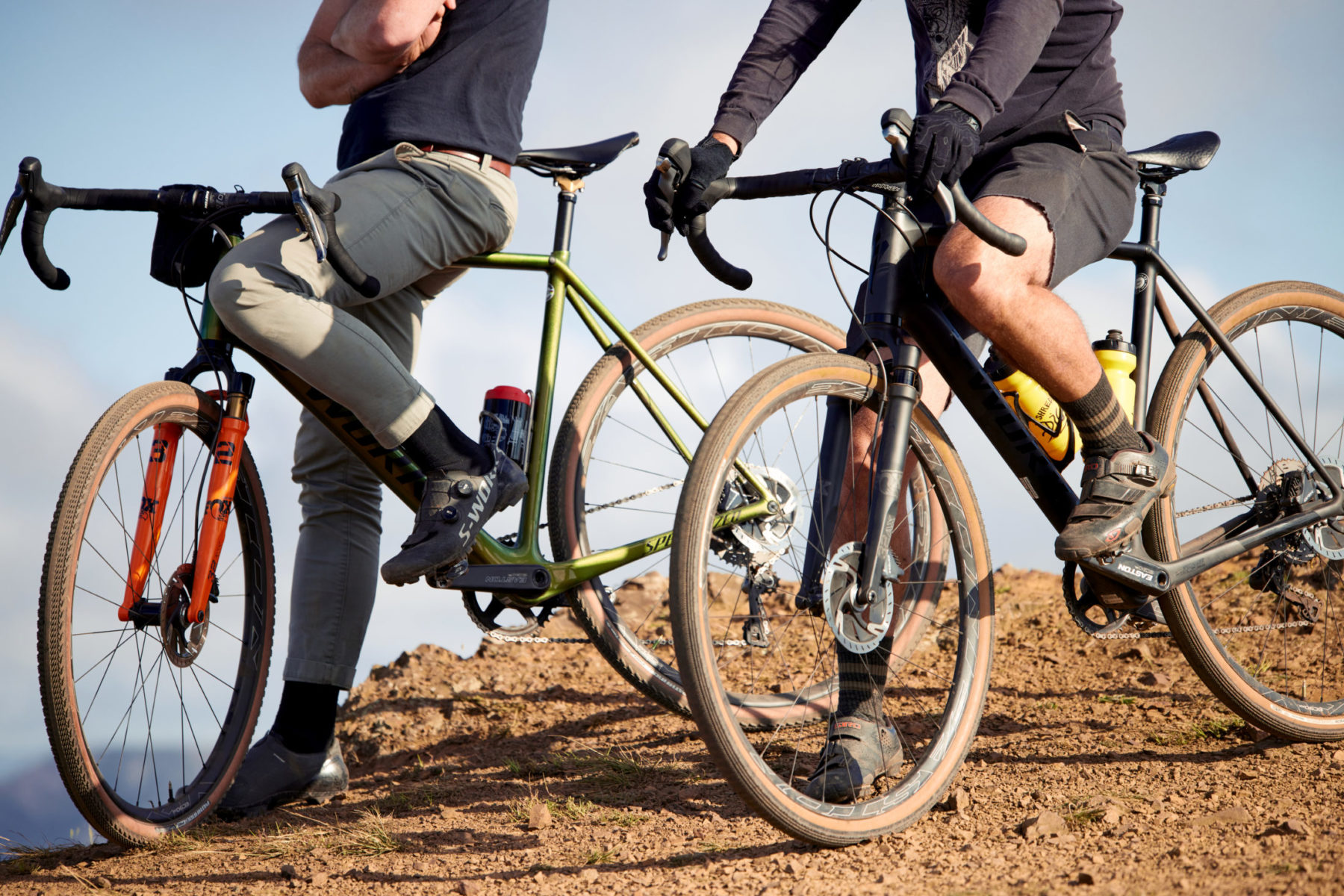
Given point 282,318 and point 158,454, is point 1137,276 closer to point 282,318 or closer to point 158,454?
point 282,318

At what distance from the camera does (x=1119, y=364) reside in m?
A: 3.15

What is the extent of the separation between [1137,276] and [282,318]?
243 cm

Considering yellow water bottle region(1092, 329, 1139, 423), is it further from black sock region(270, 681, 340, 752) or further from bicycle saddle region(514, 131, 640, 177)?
black sock region(270, 681, 340, 752)

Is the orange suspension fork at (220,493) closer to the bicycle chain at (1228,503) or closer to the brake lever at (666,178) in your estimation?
the brake lever at (666,178)

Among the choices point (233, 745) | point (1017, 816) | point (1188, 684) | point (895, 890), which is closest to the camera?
point (895, 890)

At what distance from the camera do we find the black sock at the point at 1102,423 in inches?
106

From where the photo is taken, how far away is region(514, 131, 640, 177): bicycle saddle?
327 cm

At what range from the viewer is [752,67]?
2834 millimetres

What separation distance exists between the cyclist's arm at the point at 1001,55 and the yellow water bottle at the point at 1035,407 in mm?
754

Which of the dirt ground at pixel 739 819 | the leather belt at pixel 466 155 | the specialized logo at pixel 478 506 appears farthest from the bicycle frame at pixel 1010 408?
the leather belt at pixel 466 155

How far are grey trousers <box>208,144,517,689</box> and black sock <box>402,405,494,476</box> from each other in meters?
0.04

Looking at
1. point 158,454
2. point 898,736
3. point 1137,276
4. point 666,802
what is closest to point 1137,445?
point 1137,276

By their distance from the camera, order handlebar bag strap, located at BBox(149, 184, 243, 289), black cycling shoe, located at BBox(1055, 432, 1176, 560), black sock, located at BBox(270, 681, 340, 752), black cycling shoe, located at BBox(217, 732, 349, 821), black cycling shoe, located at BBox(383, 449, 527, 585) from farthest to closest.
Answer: black sock, located at BBox(270, 681, 340, 752) < black cycling shoe, located at BBox(217, 732, 349, 821) < handlebar bag strap, located at BBox(149, 184, 243, 289) < black cycling shoe, located at BBox(383, 449, 527, 585) < black cycling shoe, located at BBox(1055, 432, 1176, 560)

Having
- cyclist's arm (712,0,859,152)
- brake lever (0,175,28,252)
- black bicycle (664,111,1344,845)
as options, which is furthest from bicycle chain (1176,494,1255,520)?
brake lever (0,175,28,252)
